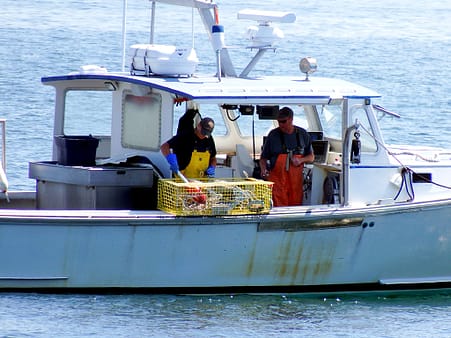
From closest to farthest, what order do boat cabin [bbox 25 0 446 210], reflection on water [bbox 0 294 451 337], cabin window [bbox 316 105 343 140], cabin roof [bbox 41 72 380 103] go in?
1. reflection on water [bbox 0 294 451 337]
2. cabin roof [bbox 41 72 380 103]
3. boat cabin [bbox 25 0 446 210]
4. cabin window [bbox 316 105 343 140]

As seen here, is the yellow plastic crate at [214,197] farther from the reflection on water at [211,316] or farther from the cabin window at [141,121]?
the reflection on water at [211,316]

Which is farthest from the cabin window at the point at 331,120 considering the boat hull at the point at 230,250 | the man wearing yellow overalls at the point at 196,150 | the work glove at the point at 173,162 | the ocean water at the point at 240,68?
the work glove at the point at 173,162

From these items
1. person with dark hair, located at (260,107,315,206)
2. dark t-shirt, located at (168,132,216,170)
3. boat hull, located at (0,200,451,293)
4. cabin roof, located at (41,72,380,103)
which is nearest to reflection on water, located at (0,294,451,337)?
boat hull, located at (0,200,451,293)

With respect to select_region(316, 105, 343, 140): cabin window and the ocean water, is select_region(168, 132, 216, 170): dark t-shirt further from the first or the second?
select_region(316, 105, 343, 140): cabin window

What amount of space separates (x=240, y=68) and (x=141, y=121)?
Answer: 52.1 ft

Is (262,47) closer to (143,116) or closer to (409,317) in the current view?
(143,116)

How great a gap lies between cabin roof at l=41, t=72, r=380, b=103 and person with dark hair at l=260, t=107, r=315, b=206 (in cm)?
39

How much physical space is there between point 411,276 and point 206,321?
238 cm

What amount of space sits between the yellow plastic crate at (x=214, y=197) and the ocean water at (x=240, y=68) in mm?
946

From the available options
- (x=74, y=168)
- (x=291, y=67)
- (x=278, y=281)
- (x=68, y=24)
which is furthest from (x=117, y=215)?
(x=68, y=24)

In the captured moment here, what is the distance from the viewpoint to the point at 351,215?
13523 mm

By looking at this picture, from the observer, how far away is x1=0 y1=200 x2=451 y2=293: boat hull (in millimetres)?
12969

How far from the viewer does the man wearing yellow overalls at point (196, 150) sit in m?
13.7

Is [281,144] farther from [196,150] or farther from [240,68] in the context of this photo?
[240,68]
